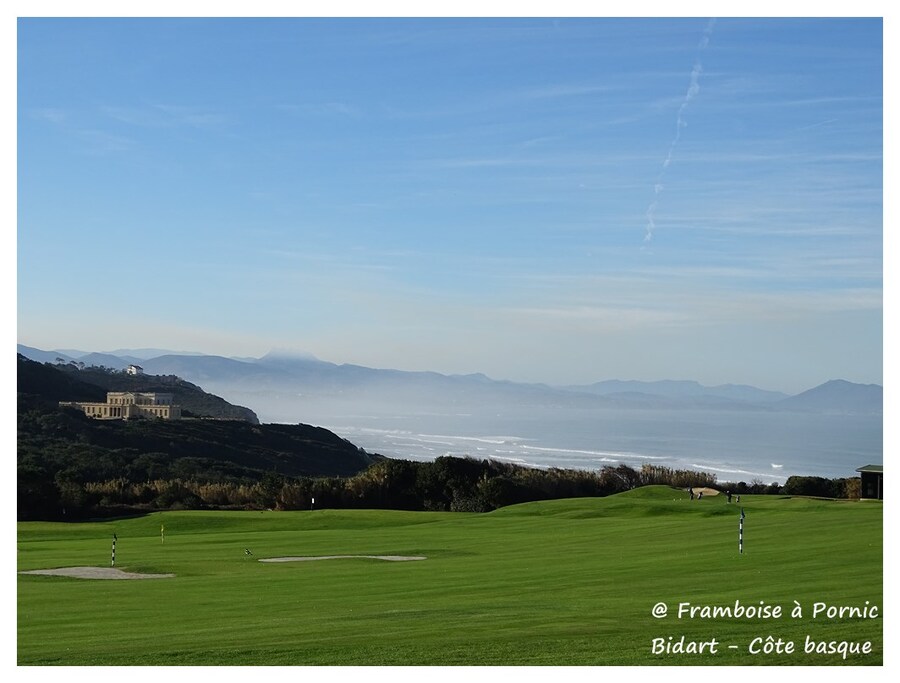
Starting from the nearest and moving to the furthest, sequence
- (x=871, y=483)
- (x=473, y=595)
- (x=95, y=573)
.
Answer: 1. (x=473, y=595)
2. (x=95, y=573)
3. (x=871, y=483)

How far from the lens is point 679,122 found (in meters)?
24.5

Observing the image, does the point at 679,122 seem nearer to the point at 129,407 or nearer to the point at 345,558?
the point at 345,558

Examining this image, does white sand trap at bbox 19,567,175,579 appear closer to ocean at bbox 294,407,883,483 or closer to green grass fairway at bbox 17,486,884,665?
green grass fairway at bbox 17,486,884,665

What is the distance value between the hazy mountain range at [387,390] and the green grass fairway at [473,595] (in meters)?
60.0

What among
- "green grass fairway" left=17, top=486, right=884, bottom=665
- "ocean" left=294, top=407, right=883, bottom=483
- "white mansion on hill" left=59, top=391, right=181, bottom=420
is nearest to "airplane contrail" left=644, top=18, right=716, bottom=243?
"green grass fairway" left=17, top=486, right=884, bottom=665

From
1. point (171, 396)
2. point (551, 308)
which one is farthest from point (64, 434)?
point (551, 308)

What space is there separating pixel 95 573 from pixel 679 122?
17096 millimetres

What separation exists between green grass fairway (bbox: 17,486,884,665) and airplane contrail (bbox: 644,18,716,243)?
942cm

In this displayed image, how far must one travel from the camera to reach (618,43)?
61.0 ft

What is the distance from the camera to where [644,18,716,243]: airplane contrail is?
18891mm

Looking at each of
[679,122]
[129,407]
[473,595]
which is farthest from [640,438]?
[473,595]

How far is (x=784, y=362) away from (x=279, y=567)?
209 feet

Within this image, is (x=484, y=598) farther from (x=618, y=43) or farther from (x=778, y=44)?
(x=778, y=44)

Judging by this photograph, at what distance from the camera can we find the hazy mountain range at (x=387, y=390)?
305 feet
